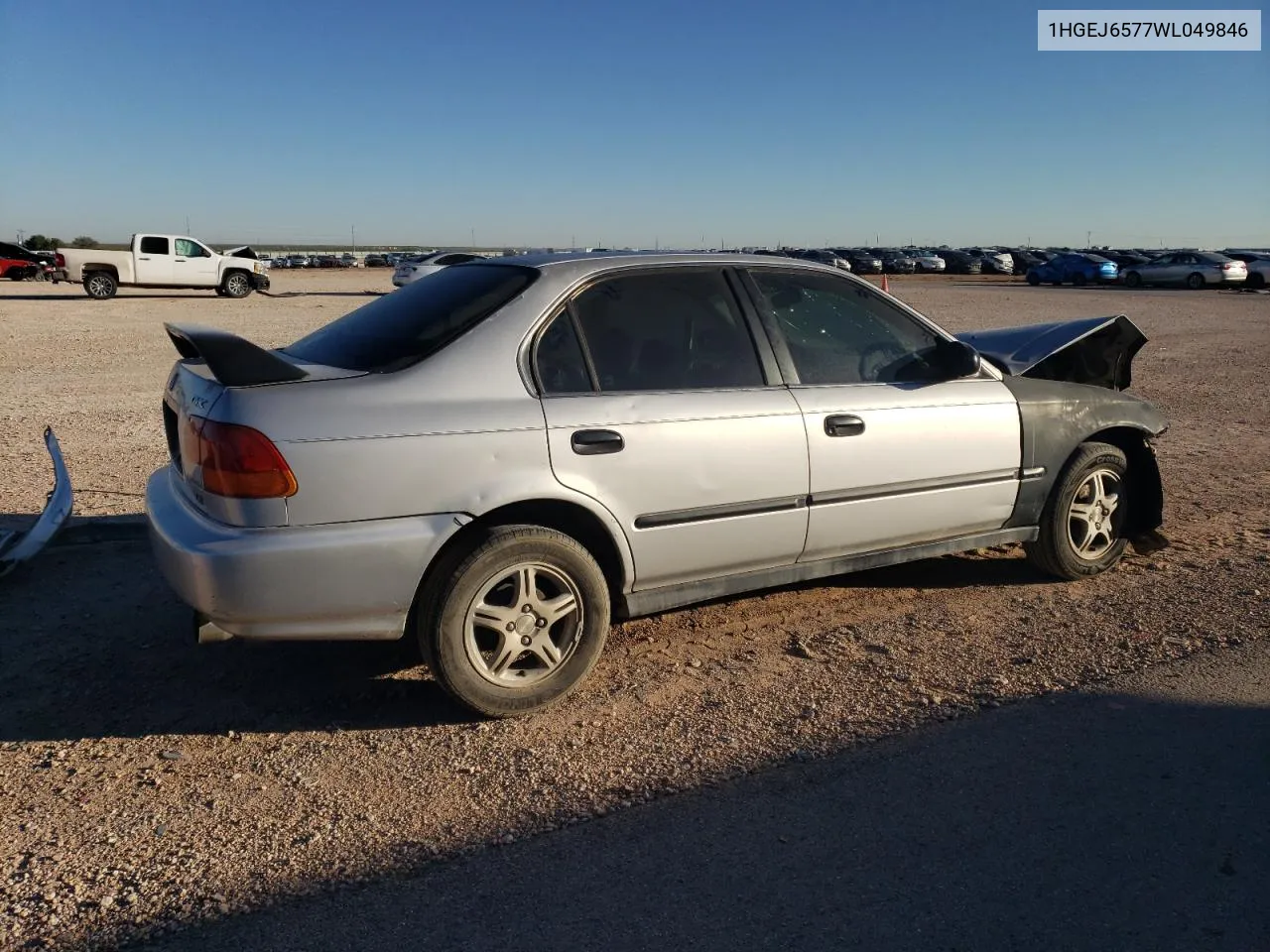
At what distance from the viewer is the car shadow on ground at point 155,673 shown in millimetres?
3906

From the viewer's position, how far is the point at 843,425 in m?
4.50

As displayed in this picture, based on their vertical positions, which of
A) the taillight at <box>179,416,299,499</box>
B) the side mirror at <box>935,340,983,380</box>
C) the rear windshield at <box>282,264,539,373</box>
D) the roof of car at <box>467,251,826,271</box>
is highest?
the roof of car at <box>467,251,826,271</box>

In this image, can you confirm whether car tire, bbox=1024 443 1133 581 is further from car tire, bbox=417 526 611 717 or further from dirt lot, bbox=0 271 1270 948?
car tire, bbox=417 526 611 717

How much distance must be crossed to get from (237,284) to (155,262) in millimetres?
2139

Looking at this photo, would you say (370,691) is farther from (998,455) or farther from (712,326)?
(998,455)

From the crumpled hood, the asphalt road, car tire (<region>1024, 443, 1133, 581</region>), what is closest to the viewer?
the asphalt road

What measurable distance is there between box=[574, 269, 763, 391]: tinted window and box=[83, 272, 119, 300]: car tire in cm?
2848

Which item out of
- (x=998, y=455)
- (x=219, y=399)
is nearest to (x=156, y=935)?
(x=219, y=399)

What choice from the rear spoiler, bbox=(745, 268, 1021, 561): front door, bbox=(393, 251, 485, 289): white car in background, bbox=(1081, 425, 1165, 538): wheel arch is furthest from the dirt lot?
bbox=(393, 251, 485, 289): white car in background

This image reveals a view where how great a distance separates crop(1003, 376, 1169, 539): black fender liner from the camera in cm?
511

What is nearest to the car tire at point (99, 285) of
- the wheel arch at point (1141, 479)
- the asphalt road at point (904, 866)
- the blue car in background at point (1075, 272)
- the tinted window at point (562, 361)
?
the tinted window at point (562, 361)

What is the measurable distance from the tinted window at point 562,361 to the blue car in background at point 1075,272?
47.9m

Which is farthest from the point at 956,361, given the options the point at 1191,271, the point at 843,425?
the point at 1191,271

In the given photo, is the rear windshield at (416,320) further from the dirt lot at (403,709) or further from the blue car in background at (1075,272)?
the blue car in background at (1075,272)
